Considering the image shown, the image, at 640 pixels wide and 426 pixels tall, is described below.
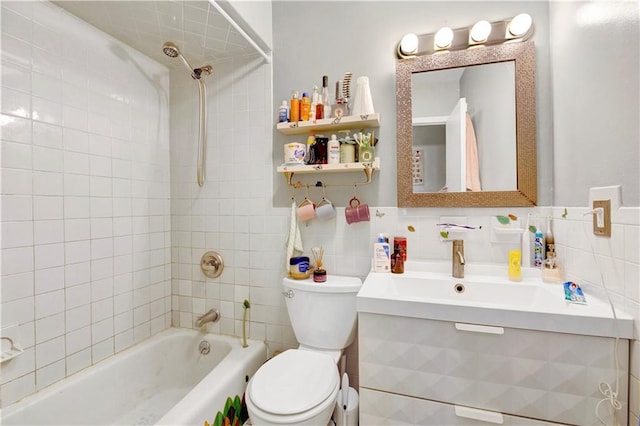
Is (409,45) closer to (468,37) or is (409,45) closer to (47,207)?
(468,37)

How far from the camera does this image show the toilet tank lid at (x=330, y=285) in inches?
53.6

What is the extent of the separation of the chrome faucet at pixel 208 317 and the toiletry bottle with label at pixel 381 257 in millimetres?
1020

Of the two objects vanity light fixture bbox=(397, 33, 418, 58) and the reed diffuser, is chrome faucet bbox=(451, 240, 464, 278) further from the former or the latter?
vanity light fixture bbox=(397, 33, 418, 58)

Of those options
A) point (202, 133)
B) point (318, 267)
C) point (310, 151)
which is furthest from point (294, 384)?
point (202, 133)

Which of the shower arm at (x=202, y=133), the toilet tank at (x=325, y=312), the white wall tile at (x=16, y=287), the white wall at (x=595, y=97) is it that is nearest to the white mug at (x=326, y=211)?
the toilet tank at (x=325, y=312)

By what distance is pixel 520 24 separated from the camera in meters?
1.29

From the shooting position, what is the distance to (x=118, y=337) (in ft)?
5.06

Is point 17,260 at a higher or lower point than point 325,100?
lower

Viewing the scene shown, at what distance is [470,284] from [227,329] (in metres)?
1.39

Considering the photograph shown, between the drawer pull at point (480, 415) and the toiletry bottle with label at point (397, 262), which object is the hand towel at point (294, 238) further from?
the drawer pull at point (480, 415)

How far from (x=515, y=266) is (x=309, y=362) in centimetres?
100

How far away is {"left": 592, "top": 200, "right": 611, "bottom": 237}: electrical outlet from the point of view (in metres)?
0.92

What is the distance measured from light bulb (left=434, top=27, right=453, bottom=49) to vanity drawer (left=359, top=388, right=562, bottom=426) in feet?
5.05

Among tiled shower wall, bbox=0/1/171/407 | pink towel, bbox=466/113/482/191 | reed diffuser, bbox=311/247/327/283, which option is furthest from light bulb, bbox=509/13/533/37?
tiled shower wall, bbox=0/1/171/407
